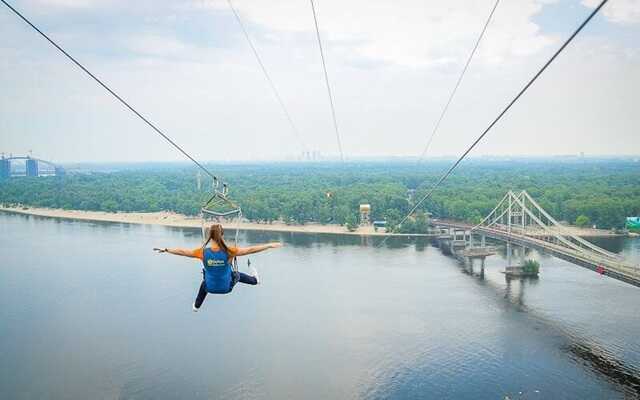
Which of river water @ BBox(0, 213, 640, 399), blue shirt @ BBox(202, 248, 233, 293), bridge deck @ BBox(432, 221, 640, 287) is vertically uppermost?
blue shirt @ BBox(202, 248, 233, 293)

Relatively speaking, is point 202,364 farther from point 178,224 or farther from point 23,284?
point 178,224

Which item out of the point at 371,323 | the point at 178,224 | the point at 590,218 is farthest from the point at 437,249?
the point at 178,224

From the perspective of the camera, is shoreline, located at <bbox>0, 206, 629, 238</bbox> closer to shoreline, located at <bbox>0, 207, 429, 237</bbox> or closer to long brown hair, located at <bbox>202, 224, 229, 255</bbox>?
shoreline, located at <bbox>0, 207, 429, 237</bbox>

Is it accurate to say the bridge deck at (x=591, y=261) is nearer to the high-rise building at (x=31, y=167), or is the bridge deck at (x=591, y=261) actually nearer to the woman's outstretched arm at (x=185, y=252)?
the woman's outstretched arm at (x=185, y=252)

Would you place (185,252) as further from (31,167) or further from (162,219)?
(31,167)

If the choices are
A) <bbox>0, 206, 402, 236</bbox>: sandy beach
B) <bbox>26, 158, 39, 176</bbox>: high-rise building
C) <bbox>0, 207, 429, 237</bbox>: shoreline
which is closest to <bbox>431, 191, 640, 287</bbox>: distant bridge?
<bbox>0, 207, 429, 237</bbox>: shoreline

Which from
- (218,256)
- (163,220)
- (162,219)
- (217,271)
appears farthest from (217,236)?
(162,219)
